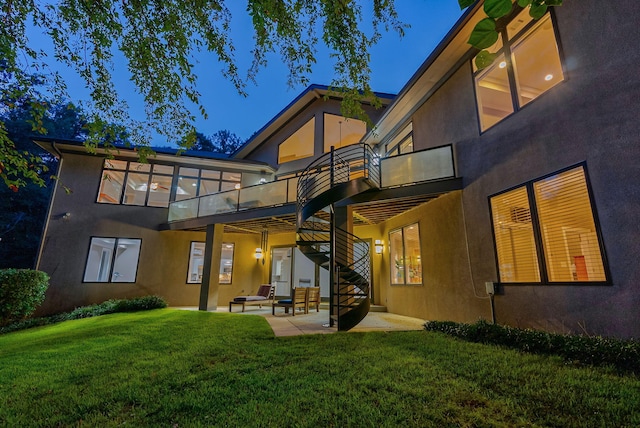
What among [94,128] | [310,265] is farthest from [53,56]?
[310,265]

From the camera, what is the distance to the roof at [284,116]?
13.6 meters

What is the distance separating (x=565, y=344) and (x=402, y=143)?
7.58 metres

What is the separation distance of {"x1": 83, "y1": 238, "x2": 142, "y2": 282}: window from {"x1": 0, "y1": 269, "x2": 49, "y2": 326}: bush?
66.3 inches

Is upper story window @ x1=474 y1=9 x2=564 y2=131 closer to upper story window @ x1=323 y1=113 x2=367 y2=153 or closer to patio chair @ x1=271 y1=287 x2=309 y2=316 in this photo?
patio chair @ x1=271 y1=287 x2=309 y2=316

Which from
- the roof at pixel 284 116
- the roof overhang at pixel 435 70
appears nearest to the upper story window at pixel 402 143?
the roof overhang at pixel 435 70

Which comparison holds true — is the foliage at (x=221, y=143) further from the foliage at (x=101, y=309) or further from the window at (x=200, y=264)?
the foliage at (x=101, y=309)

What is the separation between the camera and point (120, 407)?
9.74 feet

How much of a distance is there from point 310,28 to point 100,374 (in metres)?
5.10

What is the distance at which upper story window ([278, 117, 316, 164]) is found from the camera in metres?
13.9

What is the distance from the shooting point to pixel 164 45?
3570 mm

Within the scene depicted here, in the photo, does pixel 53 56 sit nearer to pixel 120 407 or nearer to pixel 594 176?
pixel 120 407

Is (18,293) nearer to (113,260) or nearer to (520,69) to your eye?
(113,260)

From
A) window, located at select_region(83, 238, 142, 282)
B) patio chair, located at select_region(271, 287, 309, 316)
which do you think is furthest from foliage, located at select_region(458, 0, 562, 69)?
window, located at select_region(83, 238, 142, 282)

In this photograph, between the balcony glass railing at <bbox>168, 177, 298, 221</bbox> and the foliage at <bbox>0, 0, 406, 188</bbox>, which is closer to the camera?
the foliage at <bbox>0, 0, 406, 188</bbox>
